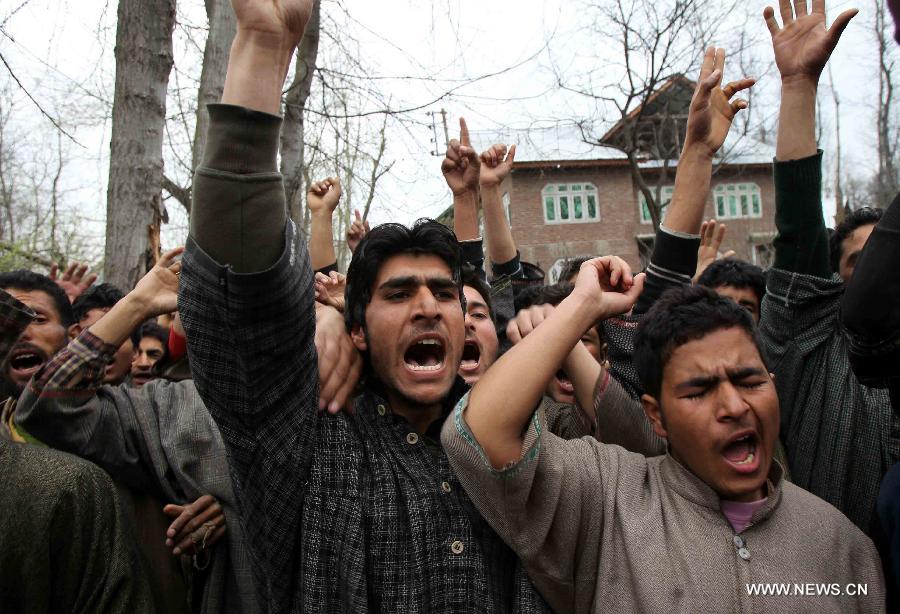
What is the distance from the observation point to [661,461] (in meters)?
1.76

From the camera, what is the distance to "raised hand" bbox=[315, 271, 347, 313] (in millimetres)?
2340

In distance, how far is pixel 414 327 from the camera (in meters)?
1.85

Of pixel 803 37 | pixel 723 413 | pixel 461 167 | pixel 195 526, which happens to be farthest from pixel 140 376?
pixel 803 37

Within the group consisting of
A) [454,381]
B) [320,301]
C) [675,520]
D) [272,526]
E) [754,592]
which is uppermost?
[320,301]

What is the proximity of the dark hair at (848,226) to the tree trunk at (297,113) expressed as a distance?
433 centimetres

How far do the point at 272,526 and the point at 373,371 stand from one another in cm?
51

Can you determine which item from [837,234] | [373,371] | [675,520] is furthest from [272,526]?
[837,234]

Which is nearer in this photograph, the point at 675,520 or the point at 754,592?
the point at 754,592

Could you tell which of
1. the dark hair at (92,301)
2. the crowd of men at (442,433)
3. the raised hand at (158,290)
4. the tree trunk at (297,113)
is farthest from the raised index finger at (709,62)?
the tree trunk at (297,113)

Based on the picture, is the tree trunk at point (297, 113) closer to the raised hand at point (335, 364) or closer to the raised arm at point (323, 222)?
the raised arm at point (323, 222)

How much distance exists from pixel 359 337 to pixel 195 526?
0.75 m

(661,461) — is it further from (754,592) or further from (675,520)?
(754,592)

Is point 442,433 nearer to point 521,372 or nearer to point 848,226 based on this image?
point 521,372

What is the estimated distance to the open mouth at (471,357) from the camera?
2649 millimetres
